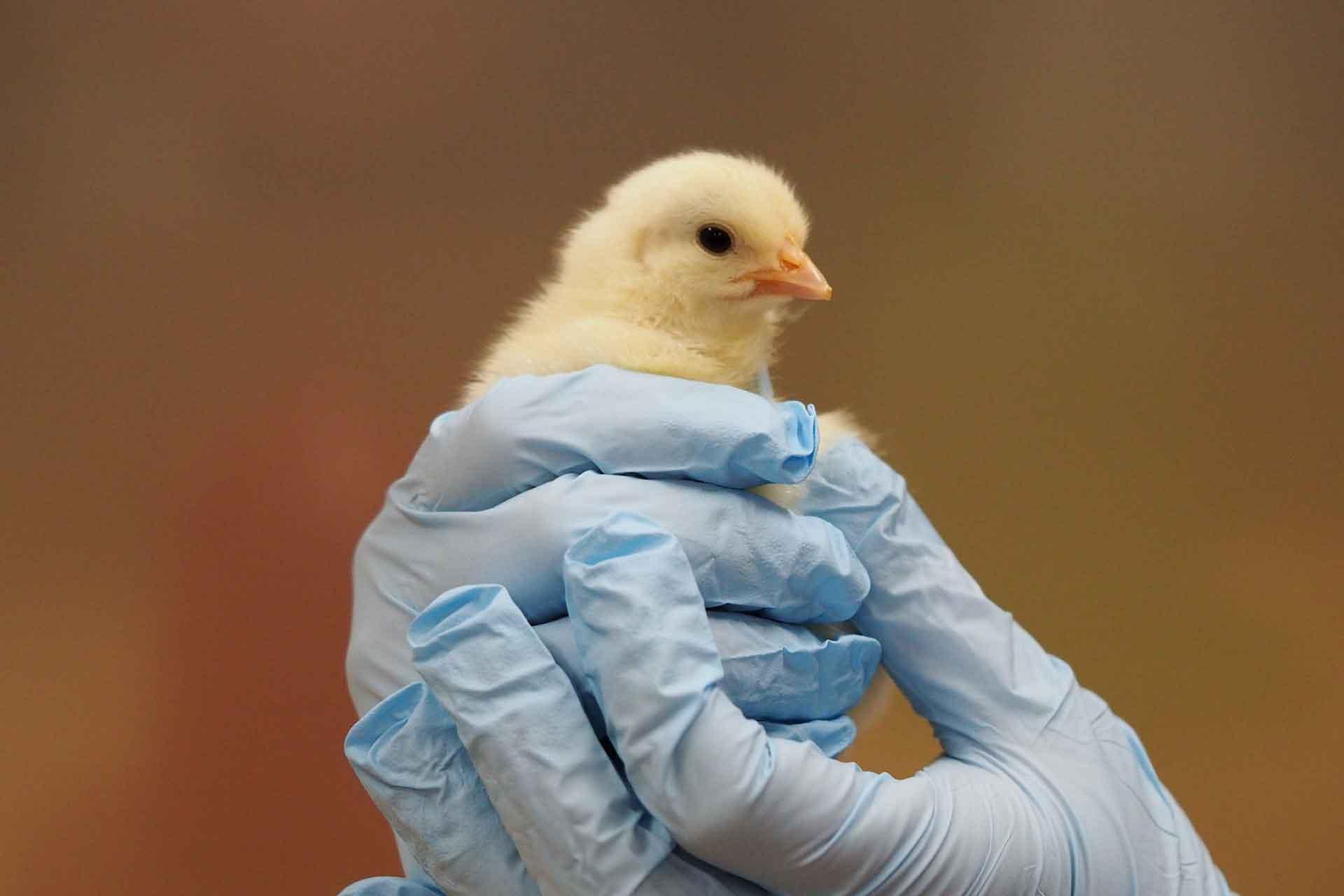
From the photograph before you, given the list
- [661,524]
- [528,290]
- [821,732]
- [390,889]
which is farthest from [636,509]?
[528,290]

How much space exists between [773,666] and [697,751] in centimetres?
13

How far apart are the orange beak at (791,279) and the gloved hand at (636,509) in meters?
0.09

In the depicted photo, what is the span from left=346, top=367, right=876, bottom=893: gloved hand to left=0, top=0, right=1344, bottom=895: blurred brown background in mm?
730

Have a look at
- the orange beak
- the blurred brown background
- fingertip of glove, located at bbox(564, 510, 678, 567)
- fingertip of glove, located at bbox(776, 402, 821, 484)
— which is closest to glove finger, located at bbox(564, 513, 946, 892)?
fingertip of glove, located at bbox(564, 510, 678, 567)

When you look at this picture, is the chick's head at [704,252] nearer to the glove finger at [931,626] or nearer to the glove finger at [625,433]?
the glove finger at [625,433]

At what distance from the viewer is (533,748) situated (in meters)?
0.78

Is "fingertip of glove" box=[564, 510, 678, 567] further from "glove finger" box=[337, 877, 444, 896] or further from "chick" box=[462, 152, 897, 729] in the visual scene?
"glove finger" box=[337, 877, 444, 896]

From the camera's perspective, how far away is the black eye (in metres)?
0.93

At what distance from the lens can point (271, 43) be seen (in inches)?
61.8

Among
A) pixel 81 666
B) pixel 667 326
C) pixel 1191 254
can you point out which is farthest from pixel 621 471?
pixel 1191 254

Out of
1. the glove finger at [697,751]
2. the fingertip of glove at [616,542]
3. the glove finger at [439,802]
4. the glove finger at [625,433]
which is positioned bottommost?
the glove finger at [439,802]

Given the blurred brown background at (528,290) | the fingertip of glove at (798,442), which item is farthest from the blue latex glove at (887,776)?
the blurred brown background at (528,290)

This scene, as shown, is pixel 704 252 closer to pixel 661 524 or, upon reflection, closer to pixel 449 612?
pixel 661 524

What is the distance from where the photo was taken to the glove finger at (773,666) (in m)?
0.85
